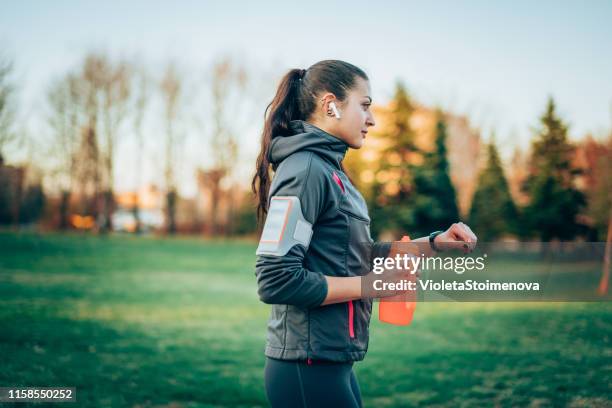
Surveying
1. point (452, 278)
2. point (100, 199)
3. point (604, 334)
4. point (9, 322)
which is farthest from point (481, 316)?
point (100, 199)

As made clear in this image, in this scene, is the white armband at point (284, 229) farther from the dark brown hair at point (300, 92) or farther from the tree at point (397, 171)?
the tree at point (397, 171)

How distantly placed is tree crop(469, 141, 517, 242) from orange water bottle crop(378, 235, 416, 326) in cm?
3196

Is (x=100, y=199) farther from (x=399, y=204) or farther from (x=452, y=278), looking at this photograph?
(x=452, y=278)

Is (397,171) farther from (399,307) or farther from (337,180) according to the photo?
(337,180)

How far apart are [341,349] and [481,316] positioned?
1205 cm

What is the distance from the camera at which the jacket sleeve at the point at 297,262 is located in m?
1.68

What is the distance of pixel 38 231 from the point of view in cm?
4303

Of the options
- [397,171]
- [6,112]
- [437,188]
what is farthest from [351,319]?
[397,171]

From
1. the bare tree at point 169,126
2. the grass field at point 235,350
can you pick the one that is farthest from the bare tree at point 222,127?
the grass field at point 235,350

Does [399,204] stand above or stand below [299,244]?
below

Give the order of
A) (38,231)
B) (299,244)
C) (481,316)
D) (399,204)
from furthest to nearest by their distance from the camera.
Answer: (38,231) < (399,204) < (481,316) < (299,244)

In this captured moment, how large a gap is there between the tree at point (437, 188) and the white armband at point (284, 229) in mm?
34791

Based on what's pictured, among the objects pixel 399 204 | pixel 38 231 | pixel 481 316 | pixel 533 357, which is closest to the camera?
pixel 533 357

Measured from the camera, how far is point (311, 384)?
1792 mm
